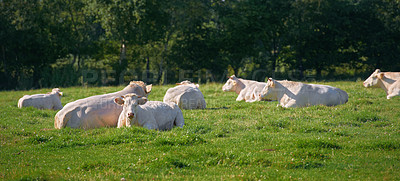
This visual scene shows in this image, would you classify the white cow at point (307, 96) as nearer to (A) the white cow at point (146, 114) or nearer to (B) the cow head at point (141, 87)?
(B) the cow head at point (141, 87)

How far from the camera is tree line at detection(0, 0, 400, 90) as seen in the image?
1569 inches

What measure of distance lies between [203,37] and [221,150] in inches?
1502

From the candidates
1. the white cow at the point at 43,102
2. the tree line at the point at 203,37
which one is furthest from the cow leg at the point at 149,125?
the tree line at the point at 203,37

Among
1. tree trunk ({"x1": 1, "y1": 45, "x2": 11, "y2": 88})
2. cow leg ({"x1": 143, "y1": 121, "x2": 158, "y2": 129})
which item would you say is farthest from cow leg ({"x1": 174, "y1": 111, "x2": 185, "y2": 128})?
tree trunk ({"x1": 1, "y1": 45, "x2": 11, "y2": 88})

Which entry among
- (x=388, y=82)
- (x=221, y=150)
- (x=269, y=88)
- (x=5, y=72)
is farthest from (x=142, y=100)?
(x=5, y=72)

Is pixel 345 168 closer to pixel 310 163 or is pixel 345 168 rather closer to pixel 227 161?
pixel 310 163

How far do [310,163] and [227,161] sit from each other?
5.71 feet

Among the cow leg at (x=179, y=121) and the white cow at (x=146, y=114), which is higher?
the white cow at (x=146, y=114)

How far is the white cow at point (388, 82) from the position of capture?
19.1 meters

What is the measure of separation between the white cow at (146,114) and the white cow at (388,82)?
37.7 ft

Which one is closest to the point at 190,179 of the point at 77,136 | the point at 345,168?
the point at 345,168

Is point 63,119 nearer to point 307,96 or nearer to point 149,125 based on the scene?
point 149,125

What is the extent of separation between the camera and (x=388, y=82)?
64.9 feet

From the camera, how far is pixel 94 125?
41.2ft
